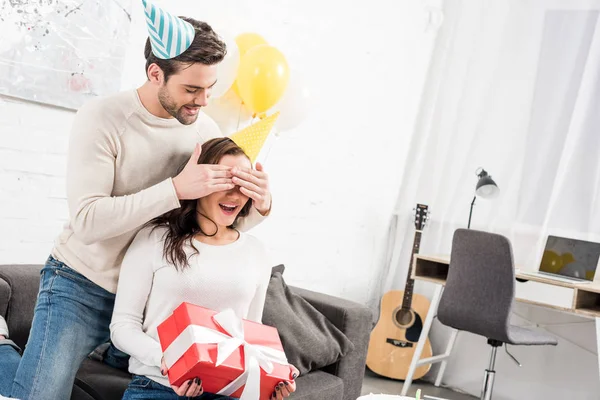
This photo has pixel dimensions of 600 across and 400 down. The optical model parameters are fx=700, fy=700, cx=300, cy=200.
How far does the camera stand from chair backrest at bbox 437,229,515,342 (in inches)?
122

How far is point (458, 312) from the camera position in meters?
3.26

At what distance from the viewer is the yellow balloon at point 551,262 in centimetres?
346

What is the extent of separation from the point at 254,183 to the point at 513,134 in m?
2.62

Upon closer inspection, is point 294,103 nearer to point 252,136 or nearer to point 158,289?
point 252,136

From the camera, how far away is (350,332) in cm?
258

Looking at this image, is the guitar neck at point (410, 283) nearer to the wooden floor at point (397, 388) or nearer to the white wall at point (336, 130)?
the white wall at point (336, 130)

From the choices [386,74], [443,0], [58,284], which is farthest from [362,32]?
[58,284]

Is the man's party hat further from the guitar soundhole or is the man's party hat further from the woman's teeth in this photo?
the guitar soundhole

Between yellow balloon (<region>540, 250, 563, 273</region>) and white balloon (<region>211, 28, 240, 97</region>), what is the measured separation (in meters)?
1.84

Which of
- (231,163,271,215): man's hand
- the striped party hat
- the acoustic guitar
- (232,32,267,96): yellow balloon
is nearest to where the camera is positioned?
the striped party hat

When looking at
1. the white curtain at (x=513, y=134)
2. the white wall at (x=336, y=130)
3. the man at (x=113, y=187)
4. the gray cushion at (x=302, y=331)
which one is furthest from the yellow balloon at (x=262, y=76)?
the white curtain at (x=513, y=134)

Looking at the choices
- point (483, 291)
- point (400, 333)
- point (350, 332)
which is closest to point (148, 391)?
point (350, 332)

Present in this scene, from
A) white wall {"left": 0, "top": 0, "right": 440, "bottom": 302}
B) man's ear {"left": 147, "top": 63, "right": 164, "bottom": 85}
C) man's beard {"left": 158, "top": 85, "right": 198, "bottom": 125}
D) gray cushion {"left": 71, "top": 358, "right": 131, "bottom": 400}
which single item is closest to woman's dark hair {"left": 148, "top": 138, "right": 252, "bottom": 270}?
man's beard {"left": 158, "top": 85, "right": 198, "bottom": 125}

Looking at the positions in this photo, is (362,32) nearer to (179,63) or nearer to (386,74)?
(386,74)
